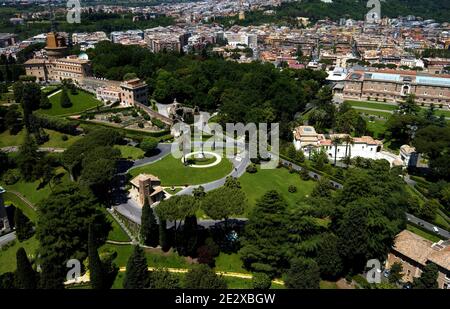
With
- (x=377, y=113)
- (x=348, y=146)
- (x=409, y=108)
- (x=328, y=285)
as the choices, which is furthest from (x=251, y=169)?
(x=377, y=113)

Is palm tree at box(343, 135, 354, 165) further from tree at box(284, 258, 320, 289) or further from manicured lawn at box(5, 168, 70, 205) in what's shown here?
manicured lawn at box(5, 168, 70, 205)

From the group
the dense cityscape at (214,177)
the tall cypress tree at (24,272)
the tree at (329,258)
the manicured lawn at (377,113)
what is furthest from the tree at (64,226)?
the manicured lawn at (377,113)

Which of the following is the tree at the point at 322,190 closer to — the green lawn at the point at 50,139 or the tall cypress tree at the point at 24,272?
the tall cypress tree at the point at 24,272

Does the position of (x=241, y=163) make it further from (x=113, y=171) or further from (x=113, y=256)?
(x=113, y=256)

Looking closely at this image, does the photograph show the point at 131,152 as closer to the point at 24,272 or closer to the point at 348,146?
the point at 24,272

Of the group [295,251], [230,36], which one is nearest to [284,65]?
[230,36]
